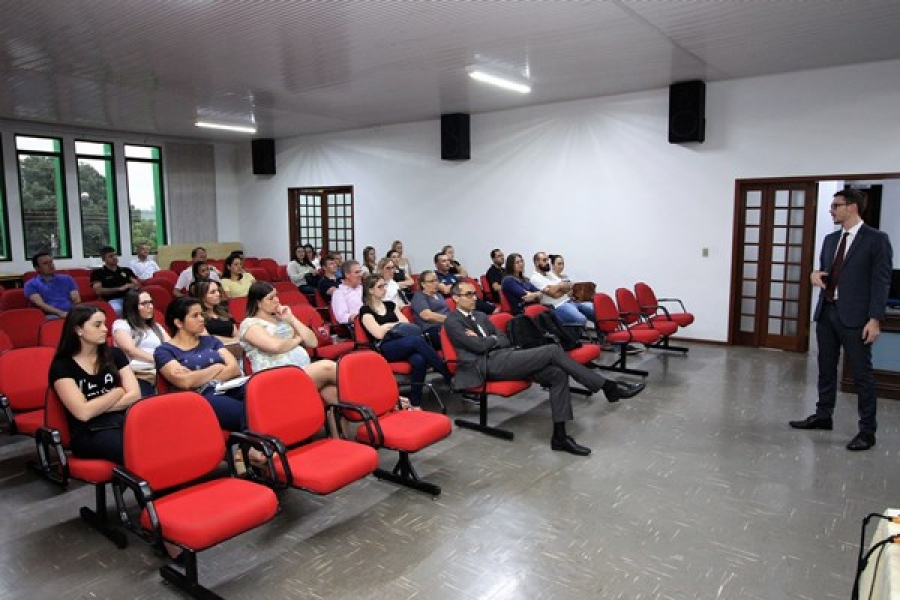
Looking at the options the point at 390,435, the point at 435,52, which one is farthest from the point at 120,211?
the point at 390,435

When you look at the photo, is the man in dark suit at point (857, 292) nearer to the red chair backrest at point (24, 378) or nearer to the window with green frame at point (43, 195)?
the red chair backrest at point (24, 378)

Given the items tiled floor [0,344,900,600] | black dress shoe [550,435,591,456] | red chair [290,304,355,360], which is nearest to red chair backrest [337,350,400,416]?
tiled floor [0,344,900,600]

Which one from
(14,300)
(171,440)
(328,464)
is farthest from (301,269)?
(171,440)

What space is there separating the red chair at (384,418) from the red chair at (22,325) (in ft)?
11.5

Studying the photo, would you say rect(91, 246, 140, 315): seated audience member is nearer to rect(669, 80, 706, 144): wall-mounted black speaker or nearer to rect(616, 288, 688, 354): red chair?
rect(616, 288, 688, 354): red chair

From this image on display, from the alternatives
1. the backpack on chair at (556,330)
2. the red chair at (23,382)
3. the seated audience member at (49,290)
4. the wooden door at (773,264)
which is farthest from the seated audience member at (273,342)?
the wooden door at (773,264)

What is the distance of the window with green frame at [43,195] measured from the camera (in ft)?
36.5

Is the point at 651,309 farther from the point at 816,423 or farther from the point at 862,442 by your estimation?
the point at 862,442

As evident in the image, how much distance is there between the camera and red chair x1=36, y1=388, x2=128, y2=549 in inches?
122

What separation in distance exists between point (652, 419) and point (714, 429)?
0.50m

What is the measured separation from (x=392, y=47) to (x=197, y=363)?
4049mm

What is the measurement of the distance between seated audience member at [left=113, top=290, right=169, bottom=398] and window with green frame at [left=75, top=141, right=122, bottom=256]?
29.4ft

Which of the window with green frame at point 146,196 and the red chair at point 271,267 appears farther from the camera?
the window with green frame at point 146,196

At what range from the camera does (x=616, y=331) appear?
6.72 m
